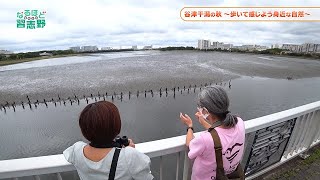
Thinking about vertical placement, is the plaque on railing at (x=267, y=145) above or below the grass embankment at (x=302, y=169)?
above

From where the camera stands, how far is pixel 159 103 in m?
22.1

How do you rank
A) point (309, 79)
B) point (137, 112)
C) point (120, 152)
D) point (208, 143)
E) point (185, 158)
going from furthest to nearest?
point (309, 79) → point (137, 112) → point (185, 158) → point (208, 143) → point (120, 152)

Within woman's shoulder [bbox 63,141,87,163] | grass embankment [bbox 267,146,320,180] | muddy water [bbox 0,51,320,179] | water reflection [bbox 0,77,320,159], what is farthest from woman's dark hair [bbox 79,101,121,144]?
water reflection [bbox 0,77,320,159]

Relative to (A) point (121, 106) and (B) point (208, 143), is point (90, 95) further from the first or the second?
(B) point (208, 143)

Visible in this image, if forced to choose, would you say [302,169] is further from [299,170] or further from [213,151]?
[213,151]

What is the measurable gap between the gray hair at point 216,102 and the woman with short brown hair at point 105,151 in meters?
0.54

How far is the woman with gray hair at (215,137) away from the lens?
1.45m

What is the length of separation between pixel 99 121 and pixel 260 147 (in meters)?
1.98

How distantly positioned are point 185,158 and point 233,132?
516mm

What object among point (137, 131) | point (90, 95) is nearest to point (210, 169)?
point (137, 131)

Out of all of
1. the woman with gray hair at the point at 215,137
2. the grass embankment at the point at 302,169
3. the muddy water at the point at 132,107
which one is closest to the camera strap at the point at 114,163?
the woman with gray hair at the point at 215,137

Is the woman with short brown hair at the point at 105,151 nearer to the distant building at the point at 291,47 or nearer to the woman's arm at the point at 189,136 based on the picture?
the woman's arm at the point at 189,136

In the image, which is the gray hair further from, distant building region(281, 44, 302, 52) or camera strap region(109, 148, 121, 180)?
distant building region(281, 44, 302, 52)

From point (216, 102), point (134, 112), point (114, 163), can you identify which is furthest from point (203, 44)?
point (114, 163)
